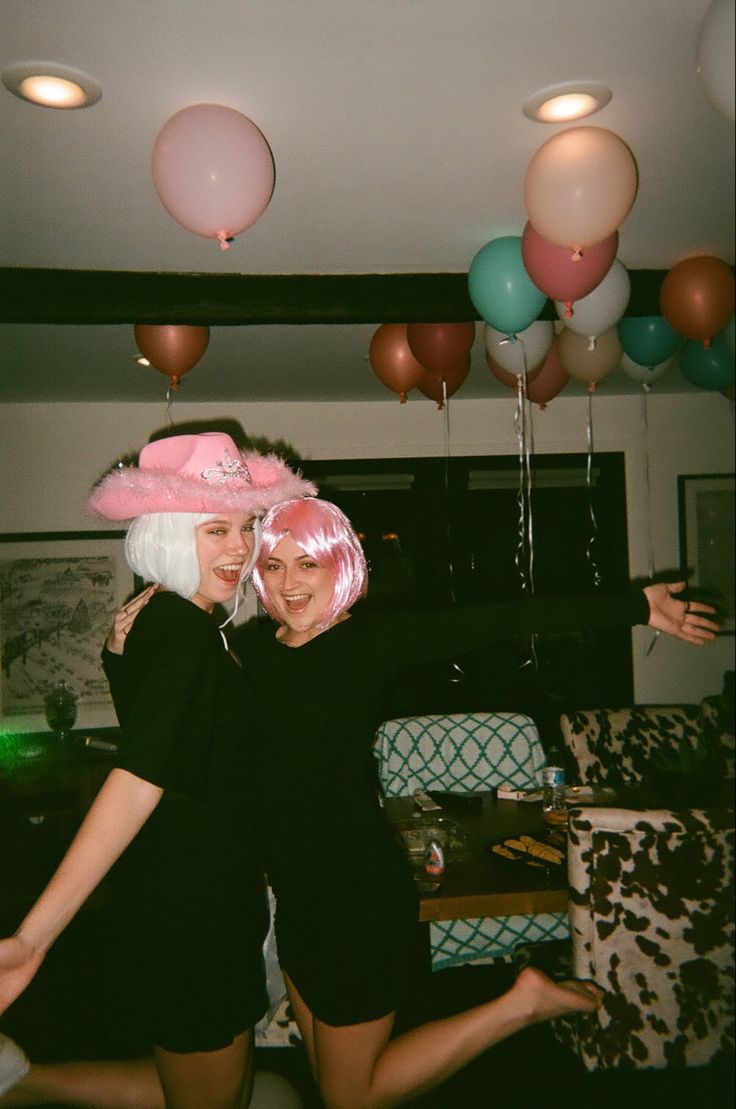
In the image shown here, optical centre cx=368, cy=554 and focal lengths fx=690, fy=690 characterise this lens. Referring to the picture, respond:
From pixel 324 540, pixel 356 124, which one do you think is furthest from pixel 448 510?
pixel 356 124

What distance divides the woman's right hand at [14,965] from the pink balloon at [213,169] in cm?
144

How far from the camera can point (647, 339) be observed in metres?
2.49

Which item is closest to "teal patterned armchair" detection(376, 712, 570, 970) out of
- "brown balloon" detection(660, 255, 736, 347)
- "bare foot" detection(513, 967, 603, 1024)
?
"bare foot" detection(513, 967, 603, 1024)

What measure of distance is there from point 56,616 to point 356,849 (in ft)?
10.2

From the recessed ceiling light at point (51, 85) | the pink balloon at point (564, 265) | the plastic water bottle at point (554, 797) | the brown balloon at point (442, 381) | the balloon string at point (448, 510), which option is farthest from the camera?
the balloon string at point (448, 510)

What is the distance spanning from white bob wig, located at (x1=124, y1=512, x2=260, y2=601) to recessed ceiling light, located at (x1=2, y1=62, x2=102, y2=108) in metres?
0.86

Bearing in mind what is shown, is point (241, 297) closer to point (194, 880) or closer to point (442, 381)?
point (442, 381)

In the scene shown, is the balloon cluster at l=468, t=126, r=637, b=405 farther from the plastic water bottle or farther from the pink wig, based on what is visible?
the plastic water bottle

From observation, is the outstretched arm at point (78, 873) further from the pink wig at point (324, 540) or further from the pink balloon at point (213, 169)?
the pink balloon at point (213, 169)

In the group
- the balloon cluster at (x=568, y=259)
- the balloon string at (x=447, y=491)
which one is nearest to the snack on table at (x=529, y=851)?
the balloon cluster at (x=568, y=259)

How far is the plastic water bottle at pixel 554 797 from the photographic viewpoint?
2188 millimetres

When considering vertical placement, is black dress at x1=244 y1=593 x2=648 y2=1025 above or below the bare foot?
above

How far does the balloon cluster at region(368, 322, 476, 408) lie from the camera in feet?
8.39

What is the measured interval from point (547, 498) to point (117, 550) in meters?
2.70
